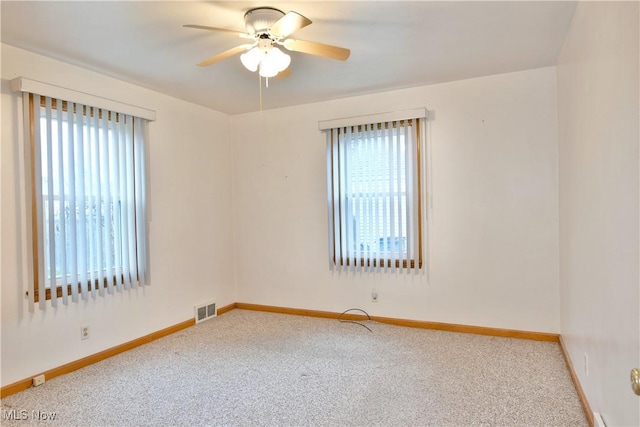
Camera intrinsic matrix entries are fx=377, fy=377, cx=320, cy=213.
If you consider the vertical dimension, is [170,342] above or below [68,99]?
below

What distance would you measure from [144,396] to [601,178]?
288 cm

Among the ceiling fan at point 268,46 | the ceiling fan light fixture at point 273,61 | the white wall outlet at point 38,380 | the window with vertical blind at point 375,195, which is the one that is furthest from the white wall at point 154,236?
the ceiling fan light fixture at point 273,61

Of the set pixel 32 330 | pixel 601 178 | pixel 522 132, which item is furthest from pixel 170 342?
pixel 522 132

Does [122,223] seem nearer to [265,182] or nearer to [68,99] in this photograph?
[68,99]

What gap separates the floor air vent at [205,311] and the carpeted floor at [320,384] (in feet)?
1.58

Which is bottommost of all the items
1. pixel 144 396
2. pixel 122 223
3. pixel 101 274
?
pixel 144 396

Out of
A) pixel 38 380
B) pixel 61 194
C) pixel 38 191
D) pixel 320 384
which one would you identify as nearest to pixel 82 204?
pixel 61 194

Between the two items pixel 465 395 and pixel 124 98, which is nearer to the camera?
pixel 465 395

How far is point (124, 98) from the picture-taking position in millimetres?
3355

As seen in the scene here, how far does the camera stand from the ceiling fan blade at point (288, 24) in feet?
6.25

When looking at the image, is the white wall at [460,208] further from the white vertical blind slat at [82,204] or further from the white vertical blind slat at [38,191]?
the white vertical blind slat at [38,191]

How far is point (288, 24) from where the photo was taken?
6.51ft

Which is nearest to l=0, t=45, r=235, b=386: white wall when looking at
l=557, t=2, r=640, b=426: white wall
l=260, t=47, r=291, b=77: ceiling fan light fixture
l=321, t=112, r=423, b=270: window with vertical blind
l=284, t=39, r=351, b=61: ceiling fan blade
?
l=321, t=112, r=423, b=270: window with vertical blind

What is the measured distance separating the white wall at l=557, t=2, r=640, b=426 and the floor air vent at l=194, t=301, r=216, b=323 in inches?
133
